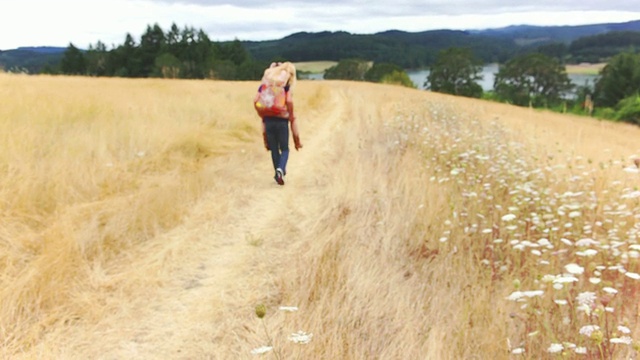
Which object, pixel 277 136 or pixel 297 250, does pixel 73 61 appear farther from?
pixel 297 250

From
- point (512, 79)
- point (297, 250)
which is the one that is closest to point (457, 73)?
point (512, 79)

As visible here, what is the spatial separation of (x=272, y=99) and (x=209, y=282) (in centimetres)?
356

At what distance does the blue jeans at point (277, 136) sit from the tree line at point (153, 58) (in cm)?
6524

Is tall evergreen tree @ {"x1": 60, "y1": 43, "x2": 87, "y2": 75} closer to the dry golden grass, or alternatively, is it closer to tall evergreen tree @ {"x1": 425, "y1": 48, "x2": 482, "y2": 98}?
tall evergreen tree @ {"x1": 425, "y1": 48, "x2": 482, "y2": 98}

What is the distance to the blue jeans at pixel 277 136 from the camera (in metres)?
6.89

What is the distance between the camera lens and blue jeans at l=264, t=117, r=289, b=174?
6895mm

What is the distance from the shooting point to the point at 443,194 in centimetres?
528

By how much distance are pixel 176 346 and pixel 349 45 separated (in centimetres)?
18576

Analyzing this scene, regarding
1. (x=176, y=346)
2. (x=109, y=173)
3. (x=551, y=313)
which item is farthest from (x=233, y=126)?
(x=551, y=313)

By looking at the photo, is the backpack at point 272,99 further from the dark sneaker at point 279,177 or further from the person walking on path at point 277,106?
the dark sneaker at point 279,177

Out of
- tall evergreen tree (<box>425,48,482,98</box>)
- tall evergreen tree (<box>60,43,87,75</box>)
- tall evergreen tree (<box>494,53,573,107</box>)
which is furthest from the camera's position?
tall evergreen tree (<box>425,48,482,98</box>)

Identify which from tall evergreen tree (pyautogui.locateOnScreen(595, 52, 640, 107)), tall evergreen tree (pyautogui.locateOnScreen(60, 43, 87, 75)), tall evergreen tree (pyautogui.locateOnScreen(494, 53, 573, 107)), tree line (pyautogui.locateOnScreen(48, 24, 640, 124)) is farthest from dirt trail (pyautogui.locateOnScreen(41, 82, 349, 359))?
tall evergreen tree (pyautogui.locateOnScreen(60, 43, 87, 75))

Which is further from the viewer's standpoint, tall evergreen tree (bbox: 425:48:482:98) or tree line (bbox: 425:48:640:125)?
tall evergreen tree (bbox: 425:48:482:98)

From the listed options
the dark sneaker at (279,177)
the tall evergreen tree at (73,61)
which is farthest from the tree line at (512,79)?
the dark sneaker at (279,177)
